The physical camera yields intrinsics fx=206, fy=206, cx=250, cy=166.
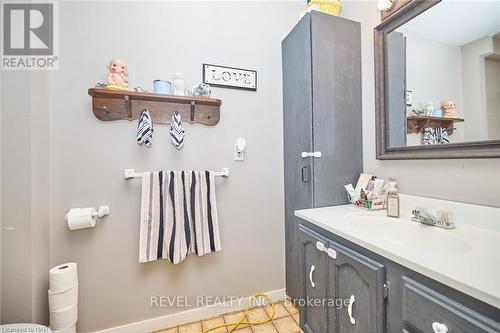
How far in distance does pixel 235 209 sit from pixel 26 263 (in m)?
1.13

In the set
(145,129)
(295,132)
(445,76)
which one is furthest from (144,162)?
(445,76)

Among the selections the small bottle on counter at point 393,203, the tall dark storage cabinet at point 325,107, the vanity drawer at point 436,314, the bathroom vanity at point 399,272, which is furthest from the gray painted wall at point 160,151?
the vanity drawer at point 436,314

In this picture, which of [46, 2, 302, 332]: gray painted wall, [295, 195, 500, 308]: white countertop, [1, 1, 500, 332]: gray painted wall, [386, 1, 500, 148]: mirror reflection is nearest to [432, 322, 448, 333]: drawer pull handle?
[295, 195, 500, 308]: white countertop

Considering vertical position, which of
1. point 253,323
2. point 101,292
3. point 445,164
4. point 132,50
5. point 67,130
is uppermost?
point 132,50

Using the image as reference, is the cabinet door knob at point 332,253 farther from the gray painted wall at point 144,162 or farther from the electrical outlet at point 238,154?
the electrical outlet at point 238,154

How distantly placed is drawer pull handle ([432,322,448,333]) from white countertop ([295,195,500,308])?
11cm

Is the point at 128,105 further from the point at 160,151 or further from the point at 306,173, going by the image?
the point at 306,173

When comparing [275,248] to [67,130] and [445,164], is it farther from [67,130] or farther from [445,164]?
[67,130]

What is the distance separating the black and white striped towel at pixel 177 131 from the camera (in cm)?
128

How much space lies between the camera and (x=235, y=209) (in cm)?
152

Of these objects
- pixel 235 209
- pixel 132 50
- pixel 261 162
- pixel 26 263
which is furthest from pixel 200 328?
pixel 132 50

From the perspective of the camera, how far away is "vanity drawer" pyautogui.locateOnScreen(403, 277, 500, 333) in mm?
466

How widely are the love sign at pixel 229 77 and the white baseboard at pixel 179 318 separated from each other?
1.58 m

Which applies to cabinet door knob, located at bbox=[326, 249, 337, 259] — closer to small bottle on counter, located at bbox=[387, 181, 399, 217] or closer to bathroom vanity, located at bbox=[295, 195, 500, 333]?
bathroom vanity, located at bbox=[295, 195, 500, 333]
